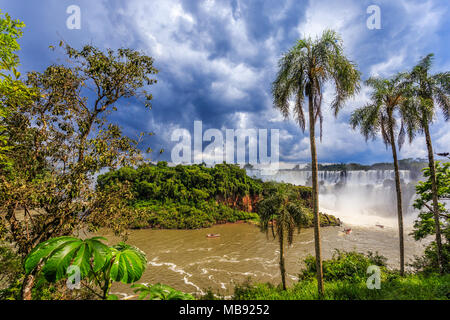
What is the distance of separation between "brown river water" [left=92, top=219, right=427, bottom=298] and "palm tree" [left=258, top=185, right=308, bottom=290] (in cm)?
416

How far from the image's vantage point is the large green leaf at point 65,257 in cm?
151

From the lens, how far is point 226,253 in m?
22.9

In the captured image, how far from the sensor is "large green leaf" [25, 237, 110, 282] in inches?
59.3

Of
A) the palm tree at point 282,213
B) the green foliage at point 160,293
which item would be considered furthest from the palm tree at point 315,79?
the green foliage at point 160,293

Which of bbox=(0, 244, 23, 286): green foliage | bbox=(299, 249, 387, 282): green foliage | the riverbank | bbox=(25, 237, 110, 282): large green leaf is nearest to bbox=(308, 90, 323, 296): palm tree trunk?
bbox=(299, 249, 387, 282): green foliage

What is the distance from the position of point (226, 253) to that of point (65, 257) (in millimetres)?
23871

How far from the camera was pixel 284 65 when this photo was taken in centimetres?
811

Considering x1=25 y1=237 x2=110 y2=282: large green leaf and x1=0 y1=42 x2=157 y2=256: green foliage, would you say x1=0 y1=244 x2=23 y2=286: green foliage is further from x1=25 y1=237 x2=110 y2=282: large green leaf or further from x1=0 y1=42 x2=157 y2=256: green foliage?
x1=25 y1=237 x2=110 y2=282: large green leaf

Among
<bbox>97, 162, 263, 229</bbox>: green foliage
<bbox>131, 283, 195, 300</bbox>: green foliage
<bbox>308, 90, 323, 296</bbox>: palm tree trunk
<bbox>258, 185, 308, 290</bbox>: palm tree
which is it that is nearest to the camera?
<bbox>131, 283, 195, 300</bbox>: green foliage

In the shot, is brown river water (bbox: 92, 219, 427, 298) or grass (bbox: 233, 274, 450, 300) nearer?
grass (bbox: 233, 274, 450, 300)

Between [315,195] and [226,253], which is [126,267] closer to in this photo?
[315,195]

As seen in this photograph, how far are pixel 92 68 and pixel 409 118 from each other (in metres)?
14.9

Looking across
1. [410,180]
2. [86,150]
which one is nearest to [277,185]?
[86,150]
